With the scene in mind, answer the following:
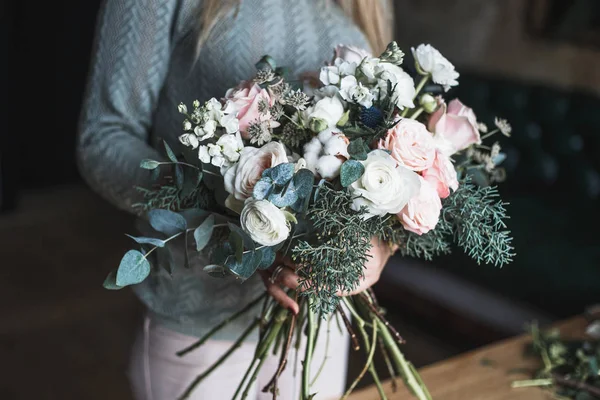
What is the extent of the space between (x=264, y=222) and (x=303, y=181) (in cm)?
6

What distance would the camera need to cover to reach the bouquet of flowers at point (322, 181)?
776 mm

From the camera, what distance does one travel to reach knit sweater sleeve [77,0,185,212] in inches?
41.1

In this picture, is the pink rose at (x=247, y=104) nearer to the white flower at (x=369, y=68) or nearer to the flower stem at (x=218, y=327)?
the white flower at (x=369, y=68)

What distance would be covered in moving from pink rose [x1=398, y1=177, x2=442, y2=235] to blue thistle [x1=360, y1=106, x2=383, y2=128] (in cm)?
9

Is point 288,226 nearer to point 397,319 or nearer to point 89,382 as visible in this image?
point 89,382

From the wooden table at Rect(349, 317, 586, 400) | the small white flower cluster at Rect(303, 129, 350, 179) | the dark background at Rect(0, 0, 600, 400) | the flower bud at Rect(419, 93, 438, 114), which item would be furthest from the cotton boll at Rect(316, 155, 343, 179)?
the dark background at Rect(0, 0, 600, 400)

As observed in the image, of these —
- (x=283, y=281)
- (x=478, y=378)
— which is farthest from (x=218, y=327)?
(x=478, y=378)

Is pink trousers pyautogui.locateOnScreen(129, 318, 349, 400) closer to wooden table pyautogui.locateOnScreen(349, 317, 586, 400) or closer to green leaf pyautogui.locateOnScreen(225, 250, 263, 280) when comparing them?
wooden table pyautogui.locateOnScreen(349, 317, 586, 400)

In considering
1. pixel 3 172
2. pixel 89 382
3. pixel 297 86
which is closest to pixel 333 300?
pixel 297 86

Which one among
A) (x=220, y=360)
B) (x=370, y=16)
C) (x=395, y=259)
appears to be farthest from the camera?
(x=395, y=259)

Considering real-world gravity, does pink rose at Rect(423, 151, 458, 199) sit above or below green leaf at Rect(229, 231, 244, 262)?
above

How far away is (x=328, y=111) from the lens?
824 mm

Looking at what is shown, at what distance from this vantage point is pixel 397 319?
123 inches

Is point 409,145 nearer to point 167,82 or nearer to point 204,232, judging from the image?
point 204,232
